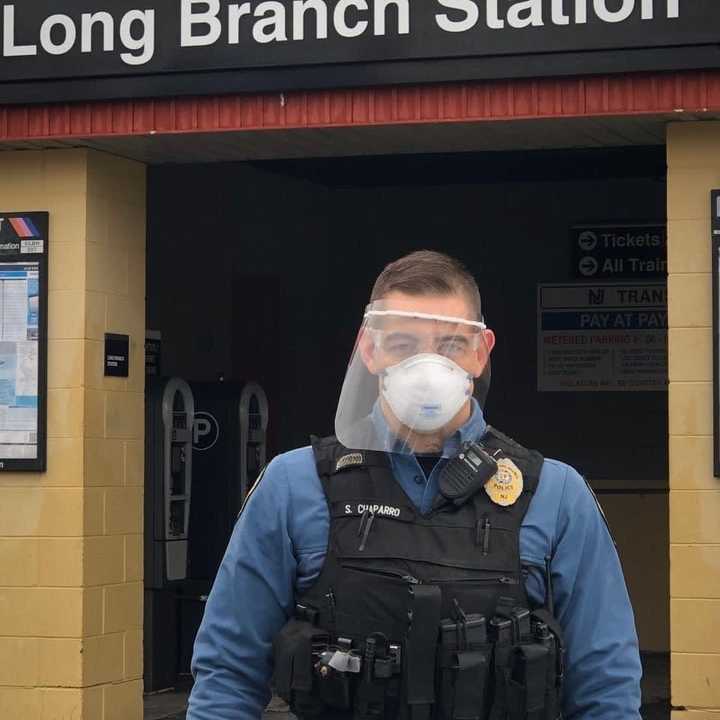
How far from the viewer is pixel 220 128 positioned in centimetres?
752

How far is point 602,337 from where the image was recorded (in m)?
12.2

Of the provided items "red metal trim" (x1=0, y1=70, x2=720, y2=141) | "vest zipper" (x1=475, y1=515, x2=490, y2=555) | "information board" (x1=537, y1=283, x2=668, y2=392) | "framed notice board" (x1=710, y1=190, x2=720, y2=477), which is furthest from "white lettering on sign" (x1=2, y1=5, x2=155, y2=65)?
"information board" (x1=537, y1=283, x2=668, y2=392)

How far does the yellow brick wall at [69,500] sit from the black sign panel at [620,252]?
16.9ft

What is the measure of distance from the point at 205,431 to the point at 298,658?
23.2 ft

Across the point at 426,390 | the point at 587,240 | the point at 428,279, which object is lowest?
the point at 426,390

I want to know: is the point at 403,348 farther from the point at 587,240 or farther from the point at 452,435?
the point at 587,240

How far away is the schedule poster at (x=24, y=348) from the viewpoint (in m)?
7.84

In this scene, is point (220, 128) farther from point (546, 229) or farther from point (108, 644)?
point (546, 229)

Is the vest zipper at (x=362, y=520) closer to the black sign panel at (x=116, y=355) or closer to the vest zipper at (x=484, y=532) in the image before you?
the vest zipper at (x=484, y=532)

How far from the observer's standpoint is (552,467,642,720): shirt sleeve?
9.75 ft

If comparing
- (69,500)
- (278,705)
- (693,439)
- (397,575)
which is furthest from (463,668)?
(278,705)

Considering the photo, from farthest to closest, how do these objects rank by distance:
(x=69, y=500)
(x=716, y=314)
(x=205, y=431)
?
(x=205, y=431) → (x=69, y=500) → (x=716, y=314)

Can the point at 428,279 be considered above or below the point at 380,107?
below

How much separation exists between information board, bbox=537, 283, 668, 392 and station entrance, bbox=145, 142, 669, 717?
0.04ft
